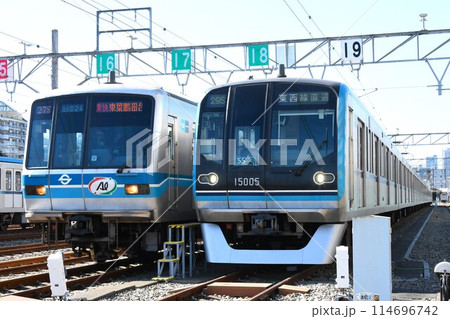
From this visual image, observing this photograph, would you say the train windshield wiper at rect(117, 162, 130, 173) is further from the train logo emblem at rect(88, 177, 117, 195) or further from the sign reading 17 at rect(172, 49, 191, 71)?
the sign reading 17 at rect(172, 49, 191, 71)

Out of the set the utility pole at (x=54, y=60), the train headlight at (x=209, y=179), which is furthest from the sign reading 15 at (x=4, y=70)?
the train headlight at (x=209, y=179)

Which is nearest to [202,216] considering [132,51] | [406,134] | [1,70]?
[132,51]

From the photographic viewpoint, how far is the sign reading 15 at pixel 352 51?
19469mm

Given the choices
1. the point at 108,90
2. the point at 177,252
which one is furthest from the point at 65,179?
the point at 177,252

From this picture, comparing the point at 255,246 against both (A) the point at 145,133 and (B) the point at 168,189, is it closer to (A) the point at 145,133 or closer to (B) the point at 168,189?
(B) the point at 168,189

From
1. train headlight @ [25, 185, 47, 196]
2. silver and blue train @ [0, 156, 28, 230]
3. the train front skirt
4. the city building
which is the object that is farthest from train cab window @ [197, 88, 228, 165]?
the city building

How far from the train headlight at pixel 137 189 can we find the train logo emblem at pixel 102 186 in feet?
0.68

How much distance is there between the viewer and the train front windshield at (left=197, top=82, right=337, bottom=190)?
9461 millimetres

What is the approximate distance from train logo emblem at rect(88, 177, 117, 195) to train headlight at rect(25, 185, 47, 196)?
85cm

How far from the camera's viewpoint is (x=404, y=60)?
787 inches

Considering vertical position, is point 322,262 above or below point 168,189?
below

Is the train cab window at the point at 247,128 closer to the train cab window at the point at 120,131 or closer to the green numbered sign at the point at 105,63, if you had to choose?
the train cab window at the point at 120,131

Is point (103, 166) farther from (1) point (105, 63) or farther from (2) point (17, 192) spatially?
(2) point (17, 192)

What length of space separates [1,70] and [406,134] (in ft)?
97.3
